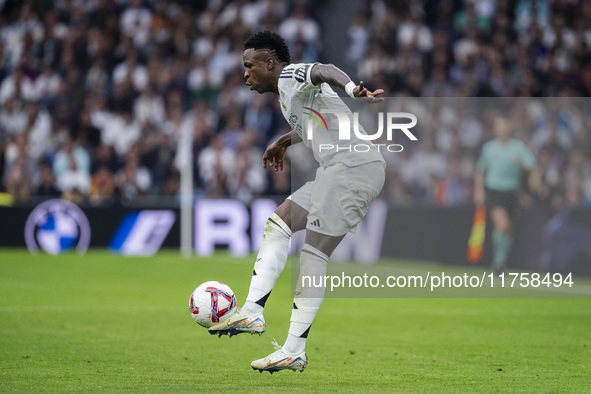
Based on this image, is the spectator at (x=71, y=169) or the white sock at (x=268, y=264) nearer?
the white sock at (x=268, y=264)

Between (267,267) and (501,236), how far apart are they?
8.38m

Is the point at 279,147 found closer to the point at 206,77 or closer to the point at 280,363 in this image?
→ the point at 280,363

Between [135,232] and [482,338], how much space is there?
36.8 feet

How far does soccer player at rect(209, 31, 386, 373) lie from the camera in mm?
6180

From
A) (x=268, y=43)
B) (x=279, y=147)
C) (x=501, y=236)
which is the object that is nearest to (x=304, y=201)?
(x=279, y=147)

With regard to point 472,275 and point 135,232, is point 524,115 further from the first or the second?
point 135,232

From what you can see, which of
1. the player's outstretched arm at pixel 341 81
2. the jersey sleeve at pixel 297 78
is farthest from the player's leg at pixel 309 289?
the player's outstretched arm at pixel 341 81

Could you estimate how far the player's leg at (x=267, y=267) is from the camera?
20.4ft

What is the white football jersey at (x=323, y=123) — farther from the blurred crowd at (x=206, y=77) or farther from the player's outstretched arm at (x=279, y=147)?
the blurred crowd at (x=206, y=77)

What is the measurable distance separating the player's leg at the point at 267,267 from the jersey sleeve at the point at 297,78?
31.2 inches

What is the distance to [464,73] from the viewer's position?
2061 centimetres

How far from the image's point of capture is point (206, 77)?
67.8ft

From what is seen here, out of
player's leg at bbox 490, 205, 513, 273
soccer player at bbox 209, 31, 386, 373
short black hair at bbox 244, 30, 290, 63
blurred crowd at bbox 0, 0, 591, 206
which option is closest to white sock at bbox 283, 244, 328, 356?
soccer player at bbox 209, 31, 386, 373

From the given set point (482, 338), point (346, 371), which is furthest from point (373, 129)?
point (346, 371)
